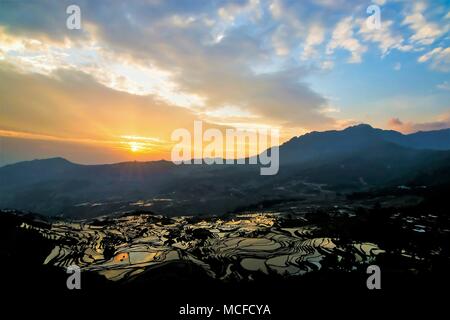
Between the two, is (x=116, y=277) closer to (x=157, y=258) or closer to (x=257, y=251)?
(x=157, y=258)

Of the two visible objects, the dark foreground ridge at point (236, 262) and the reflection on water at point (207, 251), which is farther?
the reflection on water at point (207, 251)

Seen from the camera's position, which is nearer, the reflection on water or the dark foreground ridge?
the dark foreground ridge

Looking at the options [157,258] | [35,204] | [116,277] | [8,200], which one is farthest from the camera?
[8,200]

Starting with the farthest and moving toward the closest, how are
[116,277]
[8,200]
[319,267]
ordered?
1. [8,200]
2. [319,267]
3. [116,277]

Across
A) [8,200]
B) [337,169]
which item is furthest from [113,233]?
[8,200]

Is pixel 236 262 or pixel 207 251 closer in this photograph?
pixel 236 262
